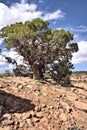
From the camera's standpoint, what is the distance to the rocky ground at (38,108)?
52.4 ft

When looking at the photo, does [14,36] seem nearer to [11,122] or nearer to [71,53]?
[71,53]

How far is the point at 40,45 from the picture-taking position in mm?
26891

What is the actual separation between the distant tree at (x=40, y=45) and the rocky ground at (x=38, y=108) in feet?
17.0

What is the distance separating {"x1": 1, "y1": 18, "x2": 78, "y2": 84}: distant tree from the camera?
25.9m

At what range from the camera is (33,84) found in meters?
22.2

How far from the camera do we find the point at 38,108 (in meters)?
17.6

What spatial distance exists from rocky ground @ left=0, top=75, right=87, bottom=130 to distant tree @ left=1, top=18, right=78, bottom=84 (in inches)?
204

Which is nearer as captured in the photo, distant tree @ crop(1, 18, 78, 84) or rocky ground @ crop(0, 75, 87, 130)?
rocky ground @ crop(0, 75, 87, 130)

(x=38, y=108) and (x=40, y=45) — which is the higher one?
(x=40, y=45)

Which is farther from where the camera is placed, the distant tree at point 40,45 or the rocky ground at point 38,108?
the distant tree at point 40,45

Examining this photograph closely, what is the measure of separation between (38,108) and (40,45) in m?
10.3

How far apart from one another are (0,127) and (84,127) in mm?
5145

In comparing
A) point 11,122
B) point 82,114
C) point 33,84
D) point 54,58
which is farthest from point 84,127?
point 54,58

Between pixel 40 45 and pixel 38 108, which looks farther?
pixel 40 45
